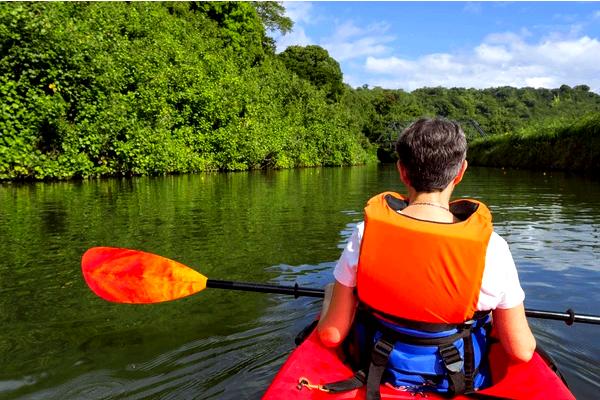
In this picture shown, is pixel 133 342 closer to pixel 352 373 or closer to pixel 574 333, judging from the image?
pixel 352 373

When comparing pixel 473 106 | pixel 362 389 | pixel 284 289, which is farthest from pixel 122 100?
pixel 473 106

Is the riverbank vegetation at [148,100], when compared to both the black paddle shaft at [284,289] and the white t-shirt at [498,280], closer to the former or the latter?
the black paddle shaft at [284,289]

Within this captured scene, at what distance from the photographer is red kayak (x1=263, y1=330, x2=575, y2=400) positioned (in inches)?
82.8

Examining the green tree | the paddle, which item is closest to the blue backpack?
the paddle

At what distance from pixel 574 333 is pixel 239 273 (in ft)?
10.2

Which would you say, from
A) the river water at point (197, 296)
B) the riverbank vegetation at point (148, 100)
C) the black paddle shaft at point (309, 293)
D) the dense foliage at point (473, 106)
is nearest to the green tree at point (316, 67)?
the riverbank vegetation at point (148, 100)

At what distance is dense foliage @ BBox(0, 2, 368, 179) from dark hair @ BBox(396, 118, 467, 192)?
50.4 feet

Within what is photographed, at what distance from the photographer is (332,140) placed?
126 feet

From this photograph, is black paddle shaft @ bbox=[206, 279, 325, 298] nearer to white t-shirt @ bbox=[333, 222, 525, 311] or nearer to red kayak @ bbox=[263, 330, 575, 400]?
red kayak @ bbox=[263, 330, 575, 400]

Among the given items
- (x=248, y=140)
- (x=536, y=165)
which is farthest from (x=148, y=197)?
(x=536, y=165)

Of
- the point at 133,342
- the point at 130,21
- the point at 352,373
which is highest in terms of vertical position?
the point at 130,21

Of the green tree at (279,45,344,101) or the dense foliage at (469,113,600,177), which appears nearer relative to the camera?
the dense foliage at (469,113,600,177)

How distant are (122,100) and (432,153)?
58.4 feet

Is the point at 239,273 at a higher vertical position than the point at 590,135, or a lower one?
lower
